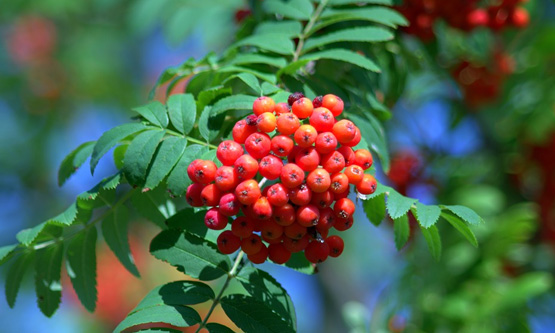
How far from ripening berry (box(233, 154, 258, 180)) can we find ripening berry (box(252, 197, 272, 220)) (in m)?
0.06

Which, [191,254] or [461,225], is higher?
[461,225]

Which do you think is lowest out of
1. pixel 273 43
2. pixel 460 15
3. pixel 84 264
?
pixel 84 264

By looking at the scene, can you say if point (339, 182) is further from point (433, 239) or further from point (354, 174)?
point (433, 239)

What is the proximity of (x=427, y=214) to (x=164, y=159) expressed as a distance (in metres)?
0.62

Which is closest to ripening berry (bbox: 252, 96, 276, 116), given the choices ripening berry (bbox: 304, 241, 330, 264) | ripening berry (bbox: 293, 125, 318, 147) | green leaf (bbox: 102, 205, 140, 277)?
ripening berry (bbox: 293, 125, 318, 147)

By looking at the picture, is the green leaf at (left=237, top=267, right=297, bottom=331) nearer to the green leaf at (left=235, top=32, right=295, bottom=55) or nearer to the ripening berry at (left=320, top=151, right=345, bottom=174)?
the ripening berry at (left=320, top=151, right=345, bottom=174)

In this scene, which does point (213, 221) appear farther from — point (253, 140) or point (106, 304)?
point (106, 304)

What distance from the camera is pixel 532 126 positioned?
10.4 ft

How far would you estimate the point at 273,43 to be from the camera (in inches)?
66.7

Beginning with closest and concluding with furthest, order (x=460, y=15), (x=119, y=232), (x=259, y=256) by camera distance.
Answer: (x=259, y=256) < (x=119, y=232) < (x=460, y=15)

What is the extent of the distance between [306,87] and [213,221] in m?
0.54

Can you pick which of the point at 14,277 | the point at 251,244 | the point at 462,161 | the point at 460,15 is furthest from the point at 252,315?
the point at 462,161

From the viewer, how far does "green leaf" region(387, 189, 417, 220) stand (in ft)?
4.15

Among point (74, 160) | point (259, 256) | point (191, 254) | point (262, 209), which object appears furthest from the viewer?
point (74, 160)
